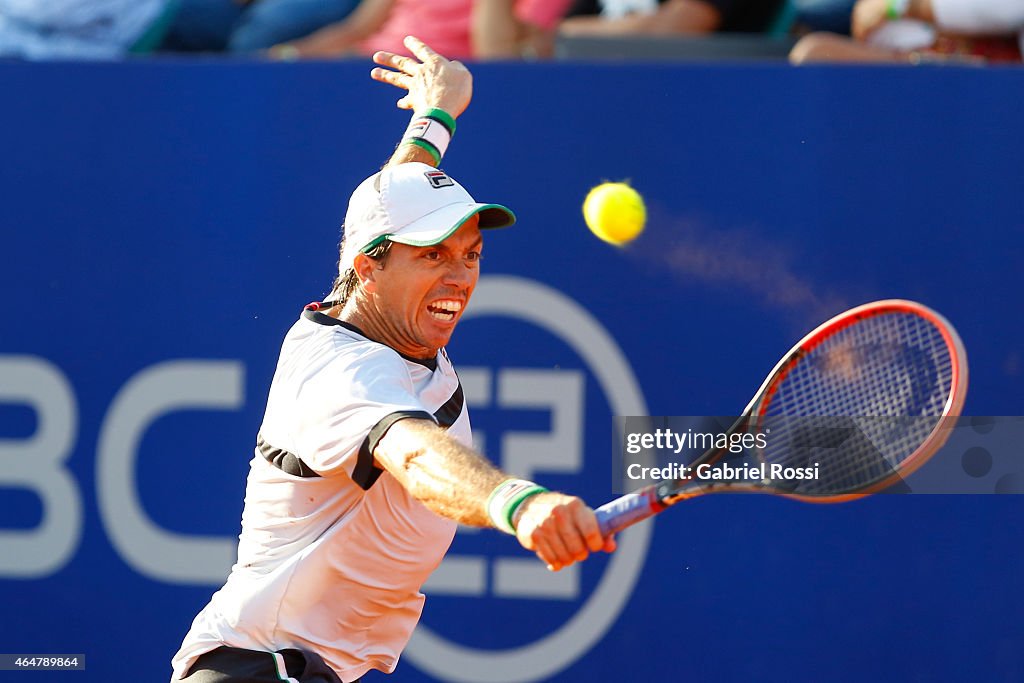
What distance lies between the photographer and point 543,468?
393 centimetres

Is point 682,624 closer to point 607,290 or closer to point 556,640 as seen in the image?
point 556,640

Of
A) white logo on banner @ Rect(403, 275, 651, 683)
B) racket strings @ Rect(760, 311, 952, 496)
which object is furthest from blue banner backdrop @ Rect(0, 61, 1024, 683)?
racket strings @ Rect(760, 311, 952, 496)

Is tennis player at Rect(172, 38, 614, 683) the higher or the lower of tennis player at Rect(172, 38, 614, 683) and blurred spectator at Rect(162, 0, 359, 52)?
the lower

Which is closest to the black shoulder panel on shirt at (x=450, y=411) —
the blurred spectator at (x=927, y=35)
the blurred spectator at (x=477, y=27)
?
the blurred spectator at (x=927, y=35)

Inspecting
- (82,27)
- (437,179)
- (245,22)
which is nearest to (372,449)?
(437,179)

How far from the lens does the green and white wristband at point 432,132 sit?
3.21 meters

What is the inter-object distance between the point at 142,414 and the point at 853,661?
2030mm

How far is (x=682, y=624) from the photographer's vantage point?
3859 millimetres

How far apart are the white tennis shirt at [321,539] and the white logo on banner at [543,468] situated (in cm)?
108

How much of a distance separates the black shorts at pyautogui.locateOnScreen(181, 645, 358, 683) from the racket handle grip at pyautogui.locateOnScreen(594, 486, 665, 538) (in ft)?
2.65

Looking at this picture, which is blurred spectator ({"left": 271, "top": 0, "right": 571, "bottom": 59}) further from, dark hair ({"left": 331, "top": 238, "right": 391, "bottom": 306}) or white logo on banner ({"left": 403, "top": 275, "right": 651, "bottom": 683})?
dark hair ({"left": 331, "top": 238, "right": 391, "bottom": 306})

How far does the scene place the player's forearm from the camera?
215 cm

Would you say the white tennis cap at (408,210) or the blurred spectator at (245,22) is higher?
the blurred spectator at (245,22)

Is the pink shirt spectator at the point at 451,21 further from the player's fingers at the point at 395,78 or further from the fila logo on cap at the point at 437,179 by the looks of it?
the fila logo on cap at the point at 437,179
